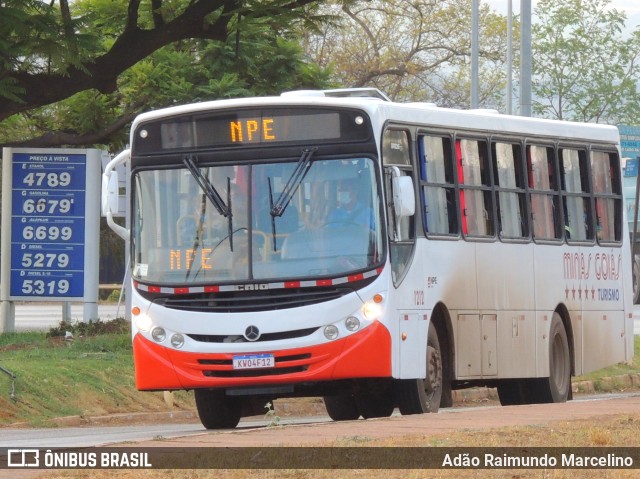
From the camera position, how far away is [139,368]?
50.1 ft

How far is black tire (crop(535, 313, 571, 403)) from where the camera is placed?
18781mm

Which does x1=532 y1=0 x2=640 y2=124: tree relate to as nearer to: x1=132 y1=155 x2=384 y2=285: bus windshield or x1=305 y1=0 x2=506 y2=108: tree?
x1=305 y1=0 x2=506 y2=108: tree

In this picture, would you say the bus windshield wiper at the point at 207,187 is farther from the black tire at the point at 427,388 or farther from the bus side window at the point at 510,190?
the bus side window at the point at 510,190

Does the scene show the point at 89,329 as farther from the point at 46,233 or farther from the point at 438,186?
the point at 438,186

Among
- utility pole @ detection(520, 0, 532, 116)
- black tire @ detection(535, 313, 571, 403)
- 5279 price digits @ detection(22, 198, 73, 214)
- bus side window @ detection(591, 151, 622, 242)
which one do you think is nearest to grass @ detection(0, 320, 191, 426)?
5279 price digits @ detection(22, 198, 73, 214)

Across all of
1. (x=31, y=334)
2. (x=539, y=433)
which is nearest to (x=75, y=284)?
(x=31, y=334)

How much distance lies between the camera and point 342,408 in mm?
18312

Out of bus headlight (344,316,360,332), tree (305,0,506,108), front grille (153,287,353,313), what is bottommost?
bus headlight (344,316,360,332)

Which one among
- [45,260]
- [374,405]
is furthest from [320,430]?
[45,260]

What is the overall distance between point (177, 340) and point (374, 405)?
122 inches

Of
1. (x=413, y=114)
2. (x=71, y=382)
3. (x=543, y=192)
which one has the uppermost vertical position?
(x=413, y=114)

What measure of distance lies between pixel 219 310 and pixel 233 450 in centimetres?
458

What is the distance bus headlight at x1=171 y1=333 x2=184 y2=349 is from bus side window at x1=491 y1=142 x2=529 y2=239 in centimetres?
418

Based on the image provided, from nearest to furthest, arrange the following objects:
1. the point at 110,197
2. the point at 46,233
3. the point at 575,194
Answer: the point at 110,197 → the point at 575,194 → the point at 46,233
